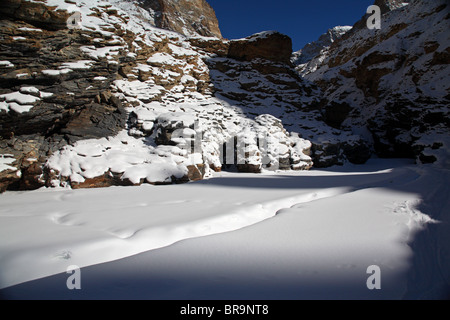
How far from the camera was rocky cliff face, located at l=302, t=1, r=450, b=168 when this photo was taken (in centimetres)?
1228

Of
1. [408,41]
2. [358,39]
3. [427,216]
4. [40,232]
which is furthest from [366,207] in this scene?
[358,39]

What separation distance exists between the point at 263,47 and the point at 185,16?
24.6 m

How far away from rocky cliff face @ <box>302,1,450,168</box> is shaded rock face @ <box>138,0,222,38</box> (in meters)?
23.7

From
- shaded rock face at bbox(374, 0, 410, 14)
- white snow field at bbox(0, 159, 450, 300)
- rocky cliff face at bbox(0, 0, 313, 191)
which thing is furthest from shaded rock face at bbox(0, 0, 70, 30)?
shaded rock face at bbox(374, 0, 410, 14)

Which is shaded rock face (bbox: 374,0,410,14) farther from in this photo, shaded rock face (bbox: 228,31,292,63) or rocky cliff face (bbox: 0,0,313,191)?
rocky cliff face (bbox: 0,0,313,191)

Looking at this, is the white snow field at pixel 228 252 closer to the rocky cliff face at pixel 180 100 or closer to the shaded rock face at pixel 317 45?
the rocky cliff face at pixel 180 100

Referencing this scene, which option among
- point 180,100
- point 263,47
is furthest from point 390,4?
point 180,100

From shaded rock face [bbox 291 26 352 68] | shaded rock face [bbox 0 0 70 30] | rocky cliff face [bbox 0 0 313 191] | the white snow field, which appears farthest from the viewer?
shaded rock face [bbox 291 26 352 68]

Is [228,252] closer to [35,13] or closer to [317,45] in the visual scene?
[35,13]

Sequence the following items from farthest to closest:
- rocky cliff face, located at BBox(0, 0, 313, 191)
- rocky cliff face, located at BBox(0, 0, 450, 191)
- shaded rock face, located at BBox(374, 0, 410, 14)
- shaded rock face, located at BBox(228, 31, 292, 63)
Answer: shaded rock face, located at BBox(374, 0, 410, 14) < shaded rock face, located at BBox(228, 31, 292, 63) < rocky cliff face, located at BBox(0, 0, 450, 191) < rocky cliff face, located at BBox(0, 0, 313, 191)

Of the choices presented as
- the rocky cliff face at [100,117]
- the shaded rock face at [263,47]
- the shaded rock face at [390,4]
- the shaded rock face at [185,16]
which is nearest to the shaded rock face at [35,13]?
the rocky cliff face at [100,117]

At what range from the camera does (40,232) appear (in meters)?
2.18

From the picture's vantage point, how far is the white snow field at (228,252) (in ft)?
4.14

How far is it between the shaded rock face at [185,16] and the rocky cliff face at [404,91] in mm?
23748
